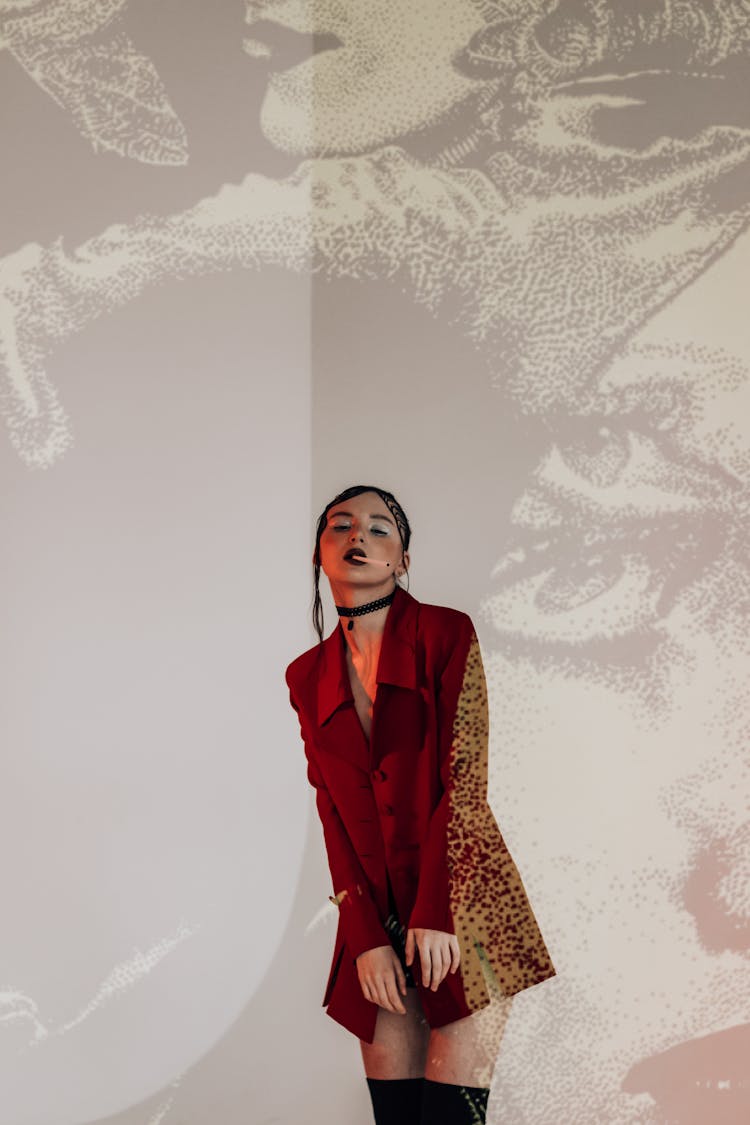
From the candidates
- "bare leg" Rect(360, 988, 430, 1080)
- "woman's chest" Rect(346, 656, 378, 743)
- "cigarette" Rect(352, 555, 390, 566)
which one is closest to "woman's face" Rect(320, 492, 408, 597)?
"cigarette" Rect(352, 555, 390, 566)

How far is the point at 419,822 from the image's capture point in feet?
7.28

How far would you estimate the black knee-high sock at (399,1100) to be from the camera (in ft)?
7.15

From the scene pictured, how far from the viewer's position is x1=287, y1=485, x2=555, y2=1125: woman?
2182mm

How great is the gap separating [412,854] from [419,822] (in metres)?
0.06

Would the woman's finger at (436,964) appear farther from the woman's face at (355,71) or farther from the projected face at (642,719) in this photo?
the woman's face at (355,71)

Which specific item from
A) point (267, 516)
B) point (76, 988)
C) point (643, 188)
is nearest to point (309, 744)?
point (267, 516)

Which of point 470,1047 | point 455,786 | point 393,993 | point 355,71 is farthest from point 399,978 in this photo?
point 355,71

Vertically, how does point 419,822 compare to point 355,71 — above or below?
below

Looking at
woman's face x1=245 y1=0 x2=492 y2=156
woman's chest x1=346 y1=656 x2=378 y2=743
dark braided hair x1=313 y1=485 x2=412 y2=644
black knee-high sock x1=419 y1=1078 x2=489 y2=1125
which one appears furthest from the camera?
woman's face x1=245 y1=0 x2=492 y2=156

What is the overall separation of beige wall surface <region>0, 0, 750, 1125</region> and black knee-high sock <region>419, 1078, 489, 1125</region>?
181 mm

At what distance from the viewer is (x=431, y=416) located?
8.07 ft

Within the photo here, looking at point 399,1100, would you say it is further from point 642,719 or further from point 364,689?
point 642,719

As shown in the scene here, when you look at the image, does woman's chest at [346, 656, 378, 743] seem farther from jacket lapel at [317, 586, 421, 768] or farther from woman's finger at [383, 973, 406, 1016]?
woman's finger at [383, 973, 406, 1016]

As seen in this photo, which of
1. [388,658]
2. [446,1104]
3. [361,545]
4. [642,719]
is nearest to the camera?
[446,1104]
